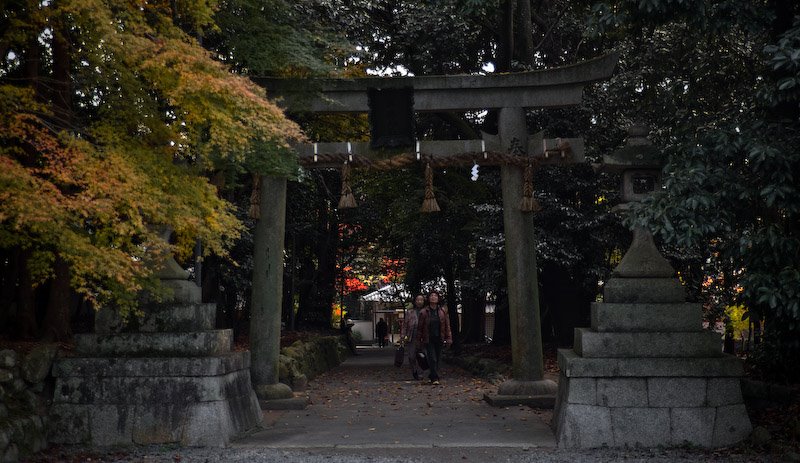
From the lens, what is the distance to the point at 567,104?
13.6 meters

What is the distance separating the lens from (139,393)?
9.73 metres

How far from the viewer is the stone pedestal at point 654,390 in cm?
959

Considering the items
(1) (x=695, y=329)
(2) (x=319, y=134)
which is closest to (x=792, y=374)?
(1) (x=695, y=329)

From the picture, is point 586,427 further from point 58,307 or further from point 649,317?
point 58,307

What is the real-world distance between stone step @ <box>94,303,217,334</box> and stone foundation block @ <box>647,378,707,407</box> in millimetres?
5473

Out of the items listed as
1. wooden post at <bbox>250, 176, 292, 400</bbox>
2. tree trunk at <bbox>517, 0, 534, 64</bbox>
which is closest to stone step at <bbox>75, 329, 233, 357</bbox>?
wooden post at <bbox>250, 176, 292, 400</bbox>

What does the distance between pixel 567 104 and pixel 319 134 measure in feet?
23.3

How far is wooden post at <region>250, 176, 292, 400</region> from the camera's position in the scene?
13.2 metres

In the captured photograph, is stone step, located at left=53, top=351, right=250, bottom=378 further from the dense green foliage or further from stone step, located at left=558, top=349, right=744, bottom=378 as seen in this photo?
the dense green foliage

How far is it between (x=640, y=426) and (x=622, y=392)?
0.43 metres

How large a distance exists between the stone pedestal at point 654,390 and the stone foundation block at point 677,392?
11mm

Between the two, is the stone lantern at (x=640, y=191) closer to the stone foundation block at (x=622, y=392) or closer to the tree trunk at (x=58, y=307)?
the stone foundation block at (x=622, y=392)

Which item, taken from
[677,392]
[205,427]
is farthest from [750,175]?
[205,427]

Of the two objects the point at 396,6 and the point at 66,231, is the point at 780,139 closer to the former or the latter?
the point at 66,231
